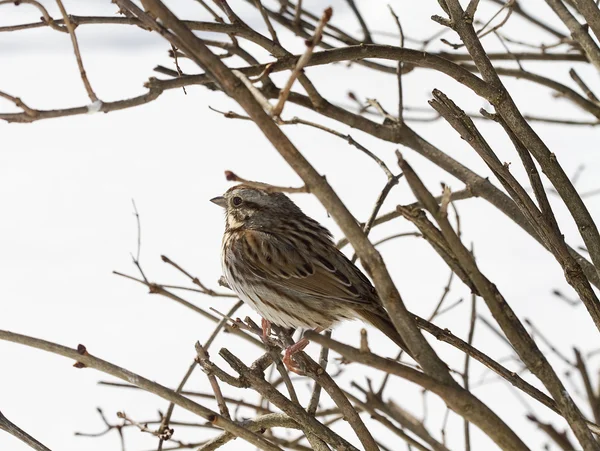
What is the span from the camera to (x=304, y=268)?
436 centimetres

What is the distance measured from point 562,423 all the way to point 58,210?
16.1ft

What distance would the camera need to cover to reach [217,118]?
30.1ft

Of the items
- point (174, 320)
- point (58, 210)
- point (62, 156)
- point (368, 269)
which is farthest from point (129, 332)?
point (368, 269)

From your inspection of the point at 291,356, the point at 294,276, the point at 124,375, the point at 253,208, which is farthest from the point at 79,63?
the point at 253,208

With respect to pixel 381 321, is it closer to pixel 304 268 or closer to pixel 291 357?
pixel 304 268

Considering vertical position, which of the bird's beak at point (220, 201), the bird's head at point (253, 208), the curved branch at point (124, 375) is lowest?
the curved branch at point (124, 375)

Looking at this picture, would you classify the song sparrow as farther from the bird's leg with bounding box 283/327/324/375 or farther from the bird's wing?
the bird's leg with bounding box 283/327/324/375

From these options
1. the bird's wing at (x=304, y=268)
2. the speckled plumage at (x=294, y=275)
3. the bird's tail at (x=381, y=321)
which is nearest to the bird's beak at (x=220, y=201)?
the speckled plumage at (x=294, y=275)

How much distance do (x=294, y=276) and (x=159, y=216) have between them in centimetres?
401

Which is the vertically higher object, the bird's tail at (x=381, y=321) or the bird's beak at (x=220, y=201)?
the bird's beak at (x=220, y=201)

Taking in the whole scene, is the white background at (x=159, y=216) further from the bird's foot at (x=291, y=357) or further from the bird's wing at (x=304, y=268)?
the bird's foot at (x=291, y=357)

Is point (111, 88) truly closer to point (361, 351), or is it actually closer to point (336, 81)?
point (336, 81)

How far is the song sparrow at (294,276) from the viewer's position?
4176mm

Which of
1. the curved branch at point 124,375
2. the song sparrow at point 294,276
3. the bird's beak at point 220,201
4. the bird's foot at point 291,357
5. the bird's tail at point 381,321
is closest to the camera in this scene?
the curved branch at point 124,375
